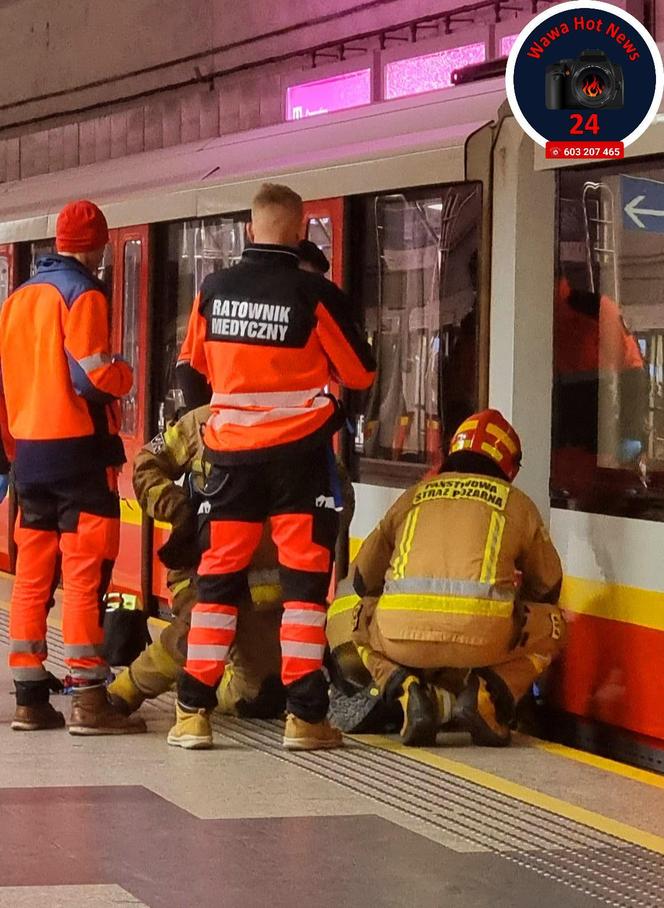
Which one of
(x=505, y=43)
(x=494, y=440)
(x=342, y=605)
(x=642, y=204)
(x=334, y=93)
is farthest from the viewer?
(x=334, y=93)

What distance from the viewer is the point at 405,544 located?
706 centimetres

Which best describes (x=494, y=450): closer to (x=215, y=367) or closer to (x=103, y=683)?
(x=215, y=367)

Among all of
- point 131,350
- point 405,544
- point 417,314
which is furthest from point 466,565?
point 131,350

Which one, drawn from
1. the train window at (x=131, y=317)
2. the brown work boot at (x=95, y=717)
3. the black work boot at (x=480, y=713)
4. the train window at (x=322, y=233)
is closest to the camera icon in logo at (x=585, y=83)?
the train window at (x=322, y=233)

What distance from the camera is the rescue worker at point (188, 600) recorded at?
7.33 metres

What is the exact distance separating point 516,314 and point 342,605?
1.28 meters

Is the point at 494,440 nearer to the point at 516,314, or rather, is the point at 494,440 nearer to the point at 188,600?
the point at 516,314

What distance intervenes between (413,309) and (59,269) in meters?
1.54

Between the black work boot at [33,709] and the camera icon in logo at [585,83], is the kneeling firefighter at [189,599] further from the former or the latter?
the camera icon in logo at [585,83]

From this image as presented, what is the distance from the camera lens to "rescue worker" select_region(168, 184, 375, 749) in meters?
6.80

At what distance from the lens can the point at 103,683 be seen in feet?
23.6

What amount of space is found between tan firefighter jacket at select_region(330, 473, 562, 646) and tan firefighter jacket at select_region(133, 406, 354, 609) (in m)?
0.36

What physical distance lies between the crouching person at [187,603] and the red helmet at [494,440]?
88 centimetres

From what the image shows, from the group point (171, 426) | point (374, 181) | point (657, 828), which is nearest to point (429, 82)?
point (374, 181)
